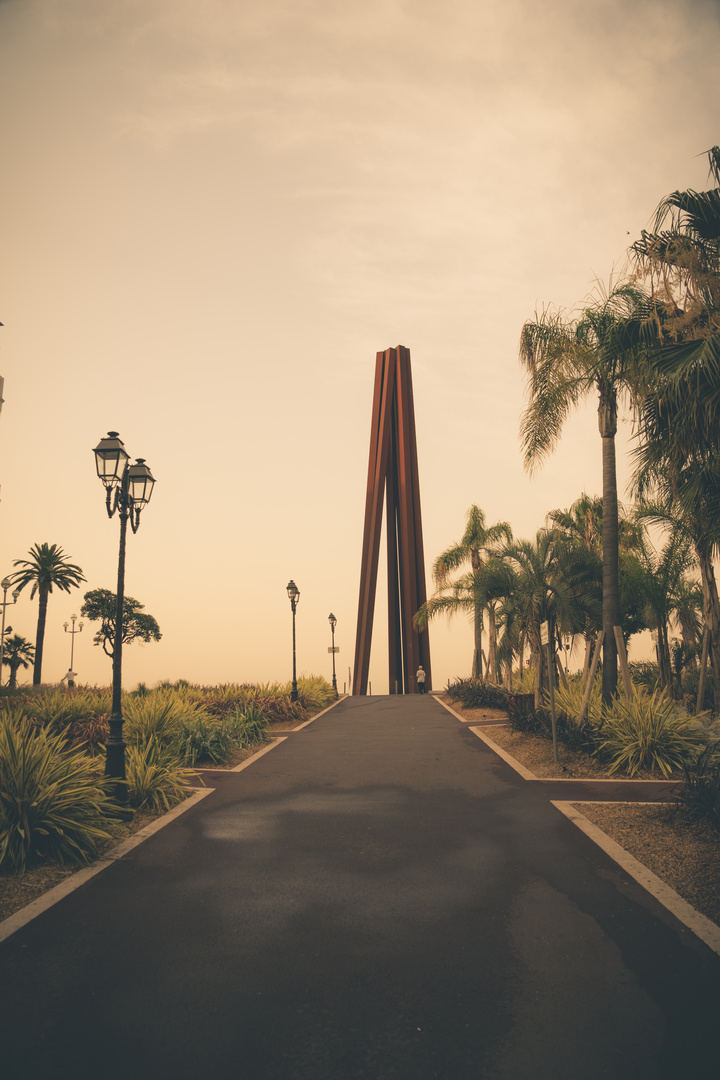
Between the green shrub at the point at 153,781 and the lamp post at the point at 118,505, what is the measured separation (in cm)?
40

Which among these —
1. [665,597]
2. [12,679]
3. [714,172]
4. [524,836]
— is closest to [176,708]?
[524,836]

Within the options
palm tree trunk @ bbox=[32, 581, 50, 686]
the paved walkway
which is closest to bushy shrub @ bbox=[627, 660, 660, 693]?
the paved walkway

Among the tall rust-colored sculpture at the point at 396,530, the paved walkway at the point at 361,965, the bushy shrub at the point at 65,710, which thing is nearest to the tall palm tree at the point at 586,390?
the paved walkway at the point at 361,965

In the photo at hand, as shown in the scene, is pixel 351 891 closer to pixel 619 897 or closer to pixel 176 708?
pixel 619 897

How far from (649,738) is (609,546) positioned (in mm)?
3768

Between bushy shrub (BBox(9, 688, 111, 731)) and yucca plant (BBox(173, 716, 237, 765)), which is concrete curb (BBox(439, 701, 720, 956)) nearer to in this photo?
yucca plant (BBox(173, 716, 237, 765))

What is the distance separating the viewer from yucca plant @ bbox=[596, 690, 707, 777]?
9.30 m

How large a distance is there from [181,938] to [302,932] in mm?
884

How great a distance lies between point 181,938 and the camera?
169 inches

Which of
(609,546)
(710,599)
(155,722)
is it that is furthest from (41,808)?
(710,599)

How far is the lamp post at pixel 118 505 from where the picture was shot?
7.61m

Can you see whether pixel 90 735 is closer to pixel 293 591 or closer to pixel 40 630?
pixel 293 591

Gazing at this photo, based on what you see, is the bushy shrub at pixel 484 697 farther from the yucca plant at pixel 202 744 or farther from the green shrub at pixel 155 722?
the green shrub at pixel 155 722

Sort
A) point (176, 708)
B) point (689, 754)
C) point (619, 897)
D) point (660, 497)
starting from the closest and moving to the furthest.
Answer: point (619, 897), point (689, 754), point (660, 497), point (176, 708)
